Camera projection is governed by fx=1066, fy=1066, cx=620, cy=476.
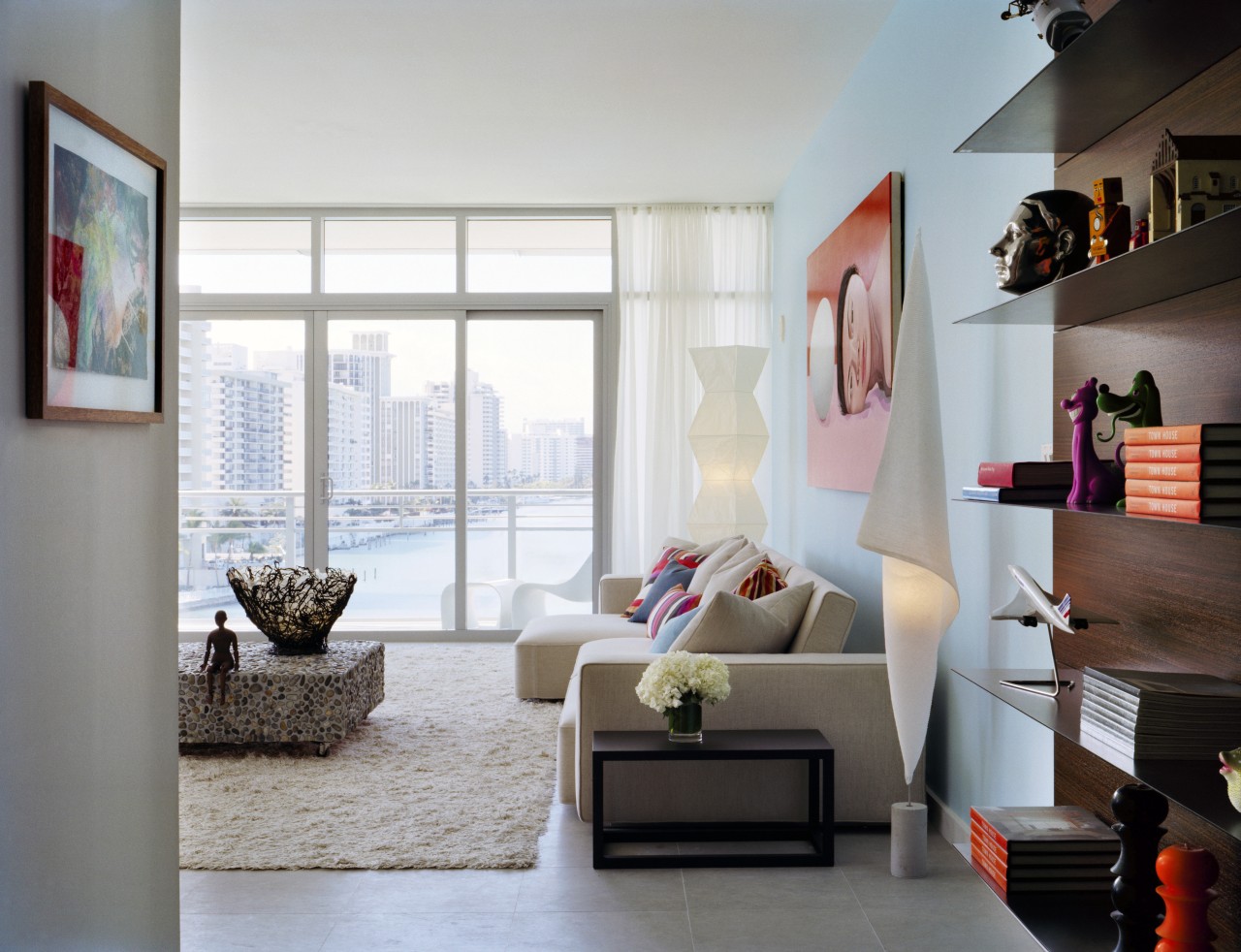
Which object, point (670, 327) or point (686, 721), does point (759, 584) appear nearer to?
point (686, 721)

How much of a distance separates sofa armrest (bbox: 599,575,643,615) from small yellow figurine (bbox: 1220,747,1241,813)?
178 inches

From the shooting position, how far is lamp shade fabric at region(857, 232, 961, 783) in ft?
8.99

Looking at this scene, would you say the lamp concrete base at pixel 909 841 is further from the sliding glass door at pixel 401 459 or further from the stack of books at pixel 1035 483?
the sliding glass door at pixel 401 459


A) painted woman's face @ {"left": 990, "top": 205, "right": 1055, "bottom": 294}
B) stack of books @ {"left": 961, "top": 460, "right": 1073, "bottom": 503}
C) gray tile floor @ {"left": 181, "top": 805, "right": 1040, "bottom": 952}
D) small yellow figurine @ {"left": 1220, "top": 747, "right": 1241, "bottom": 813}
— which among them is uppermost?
painted woman's face @ {"left": 990, "top": 205, "right": 1055, "bottom": 294}

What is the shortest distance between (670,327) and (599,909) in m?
4.59

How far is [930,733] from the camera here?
352 centimetres

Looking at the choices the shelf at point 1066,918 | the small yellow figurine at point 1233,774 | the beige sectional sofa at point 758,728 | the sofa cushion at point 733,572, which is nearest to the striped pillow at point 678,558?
the sofa cushion at point 733,572

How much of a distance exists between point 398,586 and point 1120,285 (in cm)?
580

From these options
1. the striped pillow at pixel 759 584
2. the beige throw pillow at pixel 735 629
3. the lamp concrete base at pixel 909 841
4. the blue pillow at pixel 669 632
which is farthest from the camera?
the striped pillow at pixel 759 584

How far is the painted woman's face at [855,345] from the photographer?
13.6 ft

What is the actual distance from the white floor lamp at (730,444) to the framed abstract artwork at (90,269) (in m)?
4.12

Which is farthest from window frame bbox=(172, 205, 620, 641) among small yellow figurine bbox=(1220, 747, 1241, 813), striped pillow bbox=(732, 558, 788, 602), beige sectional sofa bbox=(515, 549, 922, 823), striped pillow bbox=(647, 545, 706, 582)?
small yellow figurine bbox=(1220, 747, 1241, 813)

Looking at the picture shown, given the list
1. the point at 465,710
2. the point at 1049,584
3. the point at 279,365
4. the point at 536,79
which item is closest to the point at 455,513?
the point at 279,365

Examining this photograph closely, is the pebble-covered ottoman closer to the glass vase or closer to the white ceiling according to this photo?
the glass vase
